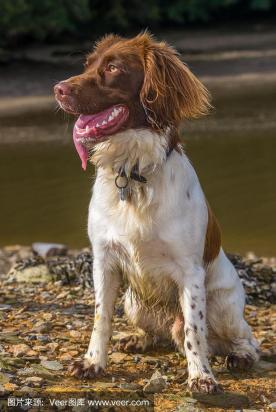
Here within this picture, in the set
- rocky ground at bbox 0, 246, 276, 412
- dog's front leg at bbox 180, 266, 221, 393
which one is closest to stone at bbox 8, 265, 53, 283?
rocky ground at bbox 0, 246, 276, 412

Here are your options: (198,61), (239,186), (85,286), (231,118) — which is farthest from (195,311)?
(198,61)

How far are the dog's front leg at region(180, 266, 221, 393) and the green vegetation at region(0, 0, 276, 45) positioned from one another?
83.9ft

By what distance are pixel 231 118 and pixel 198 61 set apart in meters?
13.5

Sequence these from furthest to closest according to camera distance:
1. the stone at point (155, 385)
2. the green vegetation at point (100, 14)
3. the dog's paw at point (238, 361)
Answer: the green vegetation at point (100, 14), the dog's paw at point (238, 361), the stone at point (155, 385)

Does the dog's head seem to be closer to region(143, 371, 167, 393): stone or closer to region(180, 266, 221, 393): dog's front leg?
region(180, 266, 221, 393): dog's front leg

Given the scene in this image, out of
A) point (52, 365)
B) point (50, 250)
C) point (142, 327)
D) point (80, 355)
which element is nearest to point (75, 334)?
point (80, 355)

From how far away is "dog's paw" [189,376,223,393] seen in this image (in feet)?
16.3

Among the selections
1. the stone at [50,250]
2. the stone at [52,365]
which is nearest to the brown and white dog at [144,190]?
the stone at [52,365]

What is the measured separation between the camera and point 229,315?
5.50 metres

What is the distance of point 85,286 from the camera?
7.48 meters

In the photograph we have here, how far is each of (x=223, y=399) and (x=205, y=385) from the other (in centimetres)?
13

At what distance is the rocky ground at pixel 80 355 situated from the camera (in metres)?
4.81

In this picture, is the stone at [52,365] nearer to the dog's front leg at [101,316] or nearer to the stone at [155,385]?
the dog's front leg at [101,316]

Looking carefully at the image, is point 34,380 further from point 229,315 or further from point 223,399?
point 229,315
